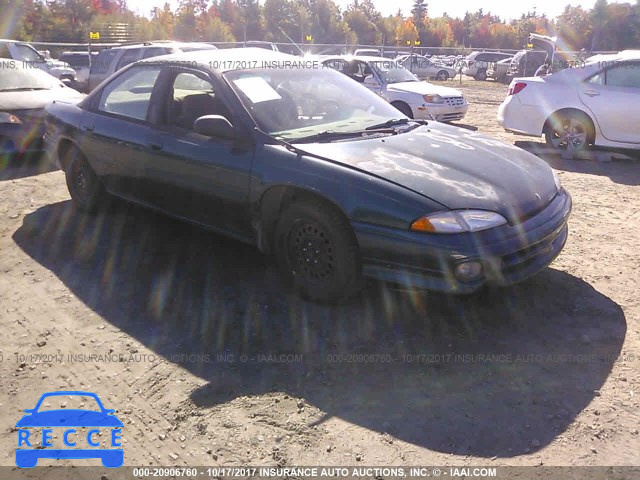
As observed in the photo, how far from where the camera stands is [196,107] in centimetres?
457

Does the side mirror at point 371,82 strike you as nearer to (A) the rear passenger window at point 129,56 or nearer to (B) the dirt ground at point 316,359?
(A) the rear passenger window at point 129,56

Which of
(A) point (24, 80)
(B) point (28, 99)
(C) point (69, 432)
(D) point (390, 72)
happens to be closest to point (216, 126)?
(C) point (69, 432)

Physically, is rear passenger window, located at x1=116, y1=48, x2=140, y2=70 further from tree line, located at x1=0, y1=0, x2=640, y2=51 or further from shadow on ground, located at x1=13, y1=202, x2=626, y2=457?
tree line, located at x1=0, y1=0, x2=640, y2=51

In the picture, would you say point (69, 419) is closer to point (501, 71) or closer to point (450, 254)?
point (450, 254)

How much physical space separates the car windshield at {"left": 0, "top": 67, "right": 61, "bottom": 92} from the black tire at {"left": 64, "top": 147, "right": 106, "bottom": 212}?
3473 millimetres

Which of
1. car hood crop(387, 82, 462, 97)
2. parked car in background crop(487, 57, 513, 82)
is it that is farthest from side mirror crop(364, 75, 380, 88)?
parked car in background crop(487, 57, 513, 82)

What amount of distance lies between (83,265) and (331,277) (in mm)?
2185

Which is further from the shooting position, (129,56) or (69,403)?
(129,56)

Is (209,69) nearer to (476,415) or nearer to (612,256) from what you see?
(476,415)

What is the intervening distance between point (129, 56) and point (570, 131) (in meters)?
9.25

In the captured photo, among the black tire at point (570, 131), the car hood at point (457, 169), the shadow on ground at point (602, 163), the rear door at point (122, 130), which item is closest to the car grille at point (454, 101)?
the shadow on ground at point (602, 163)

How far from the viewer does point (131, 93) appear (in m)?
5.11

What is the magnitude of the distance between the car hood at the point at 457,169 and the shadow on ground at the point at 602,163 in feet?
12.7

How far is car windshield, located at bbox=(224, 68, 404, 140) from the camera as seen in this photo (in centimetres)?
417
